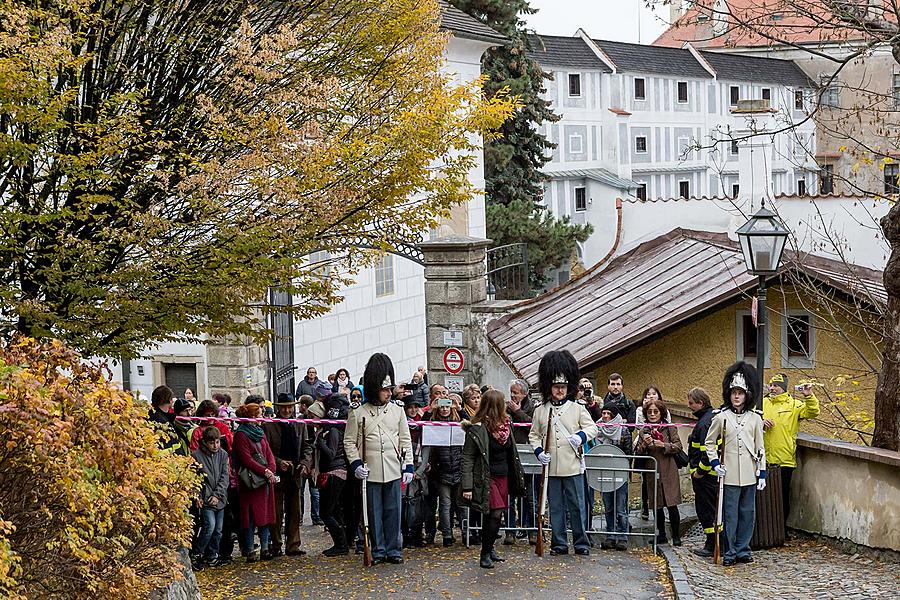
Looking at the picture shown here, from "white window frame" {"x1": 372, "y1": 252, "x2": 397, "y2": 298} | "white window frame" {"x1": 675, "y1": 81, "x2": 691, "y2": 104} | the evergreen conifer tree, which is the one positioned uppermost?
"white window frame" {"x1": 675, "y1": 81, "x2": 691, "y2": 104}

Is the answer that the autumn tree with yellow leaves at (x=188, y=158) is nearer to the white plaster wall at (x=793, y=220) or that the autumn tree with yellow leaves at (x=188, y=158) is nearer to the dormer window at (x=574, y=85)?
the white plaster wall at (x=793, y=220)

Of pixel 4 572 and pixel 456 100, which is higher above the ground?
pixel 456 100

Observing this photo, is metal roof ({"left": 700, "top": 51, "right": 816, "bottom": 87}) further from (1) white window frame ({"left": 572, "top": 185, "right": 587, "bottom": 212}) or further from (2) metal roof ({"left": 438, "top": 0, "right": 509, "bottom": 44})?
(2) metal roof ({"left": 438, "top": 0, "right": 509, "bottom": 44})

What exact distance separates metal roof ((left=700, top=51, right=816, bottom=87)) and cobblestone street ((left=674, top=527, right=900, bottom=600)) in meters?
70.1

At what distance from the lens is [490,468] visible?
11.4 meters

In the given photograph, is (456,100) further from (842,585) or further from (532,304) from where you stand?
(532,304)

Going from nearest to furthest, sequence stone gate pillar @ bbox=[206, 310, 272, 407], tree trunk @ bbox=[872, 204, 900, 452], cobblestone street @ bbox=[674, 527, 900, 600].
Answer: cobblestone street @ bbox=[674, 527, 900, 600]
tree trunk @ bbox=[872, 204, 900, 452]
stone gate pillar @ bbox=[206, 310, 272, 407]

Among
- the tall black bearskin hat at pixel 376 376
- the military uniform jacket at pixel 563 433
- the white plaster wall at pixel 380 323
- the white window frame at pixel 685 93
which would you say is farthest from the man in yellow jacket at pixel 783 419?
the white window frame at pixel 685 93

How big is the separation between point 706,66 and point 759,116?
56631mm

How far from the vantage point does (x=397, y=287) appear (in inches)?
1312

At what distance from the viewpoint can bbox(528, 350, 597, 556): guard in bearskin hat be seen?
11734mm

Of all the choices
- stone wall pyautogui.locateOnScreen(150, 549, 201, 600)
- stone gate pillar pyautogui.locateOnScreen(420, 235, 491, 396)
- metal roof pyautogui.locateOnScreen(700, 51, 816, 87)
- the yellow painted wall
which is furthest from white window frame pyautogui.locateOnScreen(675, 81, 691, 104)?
stone wall pyautogui.locateOnScreen(150, 549, 201, 600)

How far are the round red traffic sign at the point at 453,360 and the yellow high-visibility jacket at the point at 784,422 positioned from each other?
346 inches

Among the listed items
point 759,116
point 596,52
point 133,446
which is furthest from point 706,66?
point 133,446
